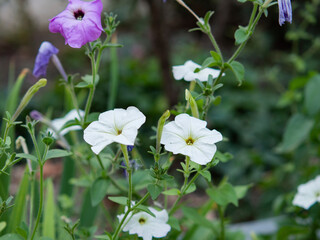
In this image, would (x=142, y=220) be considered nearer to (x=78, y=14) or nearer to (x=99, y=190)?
(x=99, y=190)

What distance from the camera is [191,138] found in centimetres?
76

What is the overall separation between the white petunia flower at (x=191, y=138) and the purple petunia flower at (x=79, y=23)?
208 mm

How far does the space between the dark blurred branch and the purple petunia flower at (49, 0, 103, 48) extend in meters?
1.42

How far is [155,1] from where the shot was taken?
2223 millimetres

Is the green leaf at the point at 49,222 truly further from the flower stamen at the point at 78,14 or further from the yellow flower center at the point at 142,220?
the flower stamen at the point at 78,14

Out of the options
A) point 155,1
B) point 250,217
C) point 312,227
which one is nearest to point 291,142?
point 312,227

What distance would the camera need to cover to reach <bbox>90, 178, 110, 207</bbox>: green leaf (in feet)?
3.21

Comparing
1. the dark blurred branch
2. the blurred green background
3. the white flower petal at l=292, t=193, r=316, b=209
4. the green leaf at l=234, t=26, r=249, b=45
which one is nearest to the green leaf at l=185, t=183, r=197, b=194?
the green leaf at l=234, t=26, r=249, b=45

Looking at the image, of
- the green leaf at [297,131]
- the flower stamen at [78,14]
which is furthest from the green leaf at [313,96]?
the flower stamen at [78,14]

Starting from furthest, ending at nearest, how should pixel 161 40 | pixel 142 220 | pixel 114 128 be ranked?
pixel 161 40, pixel 142 220, pixel 114 128

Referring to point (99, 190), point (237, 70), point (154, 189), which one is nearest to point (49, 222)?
point (99, 190)

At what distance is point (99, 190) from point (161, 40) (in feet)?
4.82

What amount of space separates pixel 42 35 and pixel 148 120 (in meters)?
2.82

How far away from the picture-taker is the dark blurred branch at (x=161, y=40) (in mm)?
2240
